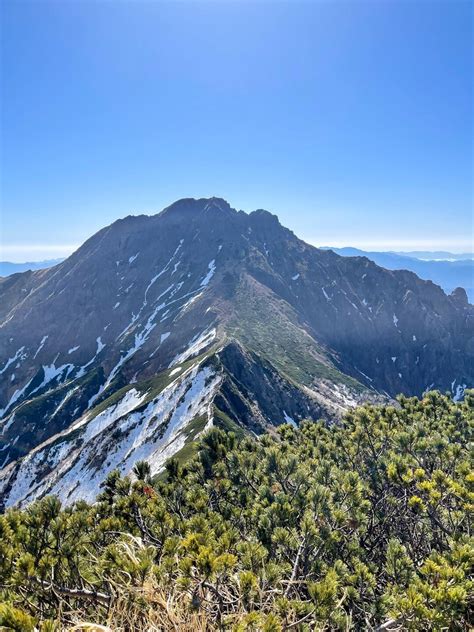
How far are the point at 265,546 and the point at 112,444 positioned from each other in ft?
336

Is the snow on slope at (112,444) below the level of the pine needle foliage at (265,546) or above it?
below

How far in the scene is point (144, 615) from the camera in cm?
422

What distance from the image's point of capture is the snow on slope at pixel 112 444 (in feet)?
291

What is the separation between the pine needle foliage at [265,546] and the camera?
4438 mm

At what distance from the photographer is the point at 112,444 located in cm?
9869

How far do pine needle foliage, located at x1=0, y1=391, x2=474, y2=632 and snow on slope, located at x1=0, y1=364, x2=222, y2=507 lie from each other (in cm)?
7141

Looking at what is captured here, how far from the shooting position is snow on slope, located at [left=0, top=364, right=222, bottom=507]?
88.8 meters

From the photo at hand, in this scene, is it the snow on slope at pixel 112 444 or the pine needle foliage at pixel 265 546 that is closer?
the pine needle foliage at pixel 265 546

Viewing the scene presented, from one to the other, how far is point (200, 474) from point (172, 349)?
160m

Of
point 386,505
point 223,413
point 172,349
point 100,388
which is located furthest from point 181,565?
point 100,388

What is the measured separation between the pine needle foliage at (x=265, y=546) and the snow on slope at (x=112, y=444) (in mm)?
71411

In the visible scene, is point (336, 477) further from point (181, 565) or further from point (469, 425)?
point (469, 425)

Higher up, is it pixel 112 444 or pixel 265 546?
pixel 265 546

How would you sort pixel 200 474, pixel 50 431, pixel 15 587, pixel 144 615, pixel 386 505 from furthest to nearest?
pixel 50 431 < pixel 200 474 < pixel 386 505 < pixel 15 587 < pixel 144 615
